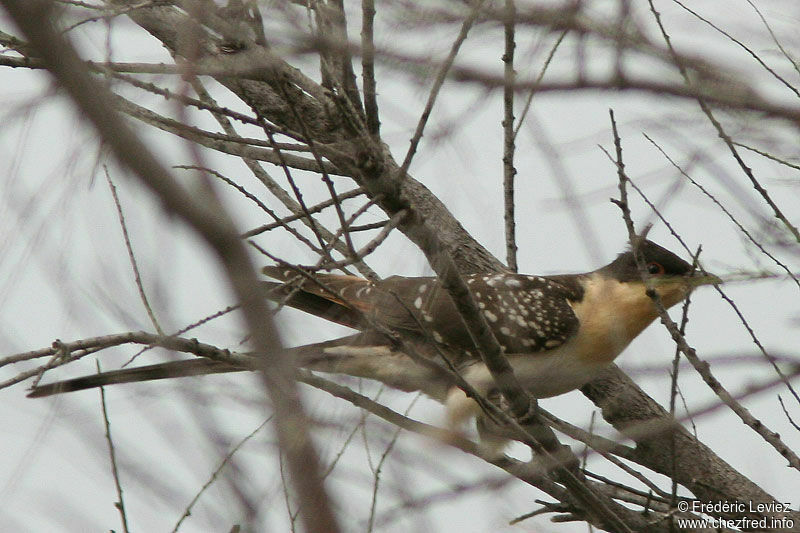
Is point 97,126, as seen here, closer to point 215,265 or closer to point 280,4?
point 215,265

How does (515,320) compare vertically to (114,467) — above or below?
above

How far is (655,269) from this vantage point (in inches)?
200

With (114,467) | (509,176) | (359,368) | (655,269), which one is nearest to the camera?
(114,467)

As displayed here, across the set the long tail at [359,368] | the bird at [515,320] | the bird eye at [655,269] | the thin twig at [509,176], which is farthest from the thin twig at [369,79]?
the bird eye at [655,269]

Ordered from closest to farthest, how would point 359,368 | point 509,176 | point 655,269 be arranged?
1. point 359,368
2. point 509,176
3. point 655,269

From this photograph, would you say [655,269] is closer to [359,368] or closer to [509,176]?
[509,176]

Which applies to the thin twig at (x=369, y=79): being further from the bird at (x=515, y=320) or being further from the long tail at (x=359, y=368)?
the bird at (x=515, y=320)

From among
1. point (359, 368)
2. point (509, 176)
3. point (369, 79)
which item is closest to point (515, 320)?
point (509, 176)

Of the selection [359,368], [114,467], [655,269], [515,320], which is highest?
[655,269]

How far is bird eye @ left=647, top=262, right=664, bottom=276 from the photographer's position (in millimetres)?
5012

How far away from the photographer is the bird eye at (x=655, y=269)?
5.01 metres

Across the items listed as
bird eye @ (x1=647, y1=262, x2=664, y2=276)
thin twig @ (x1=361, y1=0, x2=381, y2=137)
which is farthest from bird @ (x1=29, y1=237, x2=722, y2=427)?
thin twig @ (x1=361, y1=0, x2=381, y2=137)

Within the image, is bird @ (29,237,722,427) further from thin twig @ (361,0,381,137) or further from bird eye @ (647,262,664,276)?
thin twig @ (361,0,381,137)

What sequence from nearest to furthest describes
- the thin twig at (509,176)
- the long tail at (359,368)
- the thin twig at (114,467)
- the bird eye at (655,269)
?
the thin twig at (114,467) → the long tail at (359,368) → the thin twig at (509,176) → the bird eye at (655,269)
